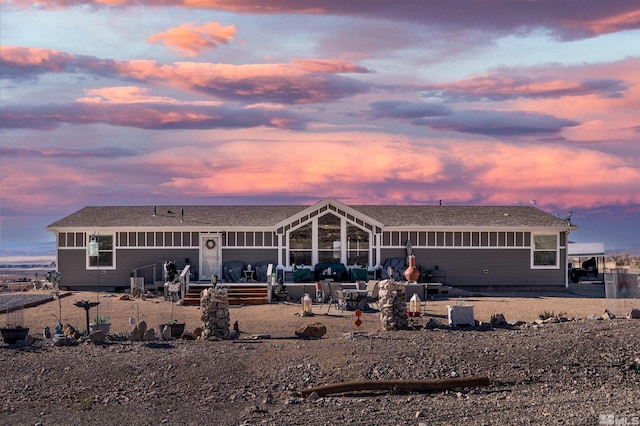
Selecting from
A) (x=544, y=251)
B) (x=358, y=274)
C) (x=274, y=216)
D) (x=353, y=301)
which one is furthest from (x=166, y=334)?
(x=544, y=251)

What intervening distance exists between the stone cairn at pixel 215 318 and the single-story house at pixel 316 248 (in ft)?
48.5

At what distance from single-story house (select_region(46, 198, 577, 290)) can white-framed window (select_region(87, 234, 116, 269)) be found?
0.16 ft

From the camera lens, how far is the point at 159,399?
16297 millimetres

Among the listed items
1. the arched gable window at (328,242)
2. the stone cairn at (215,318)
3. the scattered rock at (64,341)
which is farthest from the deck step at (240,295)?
the scattered rock at (64,341)

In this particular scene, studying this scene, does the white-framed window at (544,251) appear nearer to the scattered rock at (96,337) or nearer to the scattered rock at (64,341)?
the scattered rock at (96,337)

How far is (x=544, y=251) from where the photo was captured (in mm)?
39375

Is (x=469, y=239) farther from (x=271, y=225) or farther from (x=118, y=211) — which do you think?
(x=118, y=211)

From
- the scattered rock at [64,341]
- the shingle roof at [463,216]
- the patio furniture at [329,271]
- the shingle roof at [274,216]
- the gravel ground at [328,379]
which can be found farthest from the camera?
the shingle roof at [463,216]

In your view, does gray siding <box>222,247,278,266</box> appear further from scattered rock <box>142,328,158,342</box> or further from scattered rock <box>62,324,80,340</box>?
scattered rock <box>142,328,158,342</box>

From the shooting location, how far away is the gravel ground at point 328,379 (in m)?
14.8

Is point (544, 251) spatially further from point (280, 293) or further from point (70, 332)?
point (70, 332)

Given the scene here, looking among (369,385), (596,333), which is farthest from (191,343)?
(596,333)

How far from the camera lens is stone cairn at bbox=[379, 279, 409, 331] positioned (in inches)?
920

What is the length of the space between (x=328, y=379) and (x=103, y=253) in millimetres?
23811
